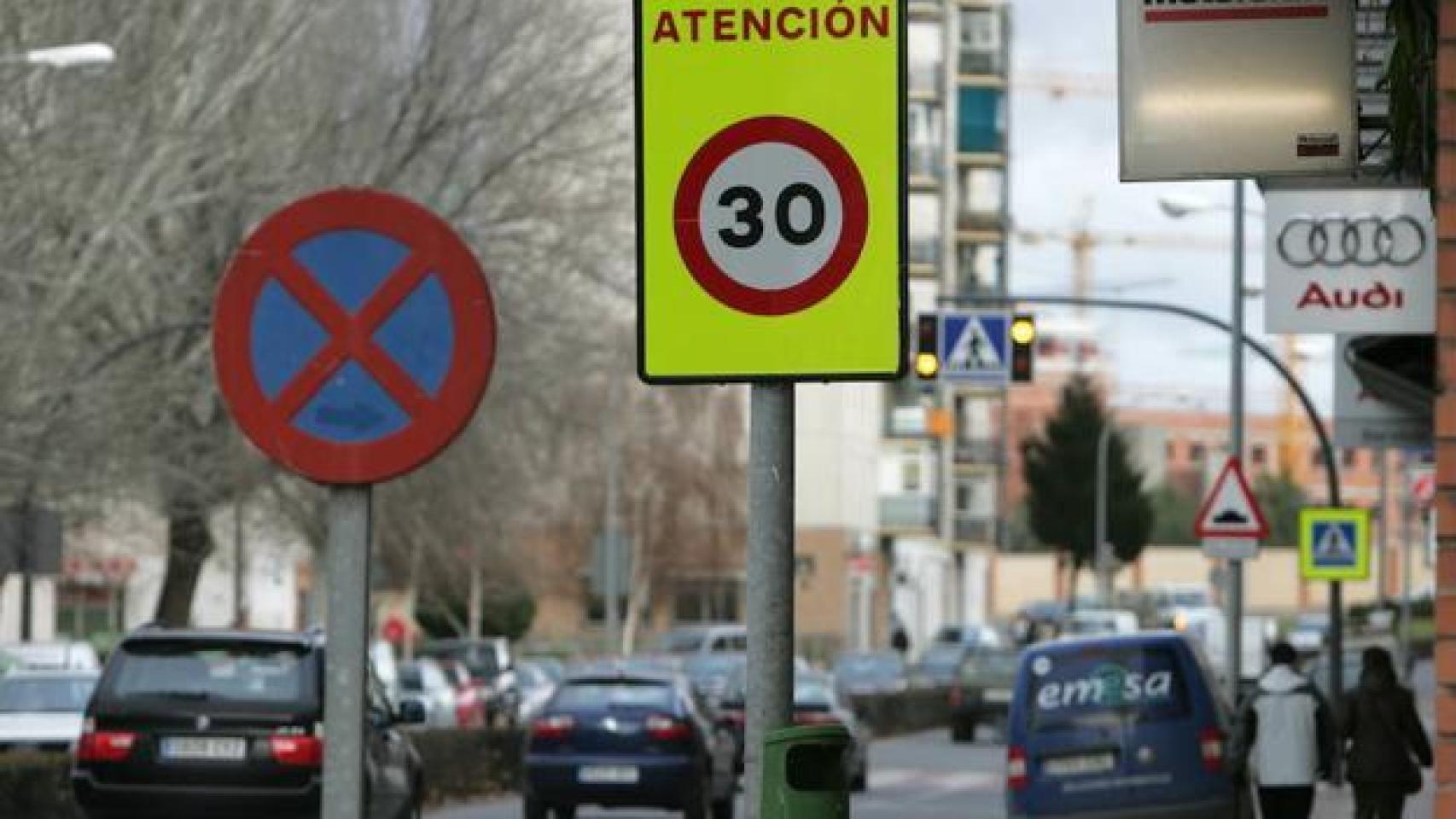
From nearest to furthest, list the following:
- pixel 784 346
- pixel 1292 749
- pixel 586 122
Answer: pixel 784 346 → pixel 1292 749 → pixel 586 122

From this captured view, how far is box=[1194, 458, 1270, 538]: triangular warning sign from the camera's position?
37812 mm

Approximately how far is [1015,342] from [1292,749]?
63.9 feet

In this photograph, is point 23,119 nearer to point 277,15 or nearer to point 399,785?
point 277,15

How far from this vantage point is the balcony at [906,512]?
114 m

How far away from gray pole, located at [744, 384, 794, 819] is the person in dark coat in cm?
1579

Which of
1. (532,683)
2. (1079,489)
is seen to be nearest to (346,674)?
(532,683)

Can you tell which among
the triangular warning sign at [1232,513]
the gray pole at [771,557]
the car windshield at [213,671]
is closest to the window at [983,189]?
the triangular warning sign at [1232,513]

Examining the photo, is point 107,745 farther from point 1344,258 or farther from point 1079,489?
point 1079,489

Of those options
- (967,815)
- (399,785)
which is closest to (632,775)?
(967,815)

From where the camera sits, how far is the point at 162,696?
67.9 feet

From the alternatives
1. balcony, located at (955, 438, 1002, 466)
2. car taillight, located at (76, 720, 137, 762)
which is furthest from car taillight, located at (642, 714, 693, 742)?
balcony, located at (955, 438, 1002, 466)

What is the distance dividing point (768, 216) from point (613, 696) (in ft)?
87.7

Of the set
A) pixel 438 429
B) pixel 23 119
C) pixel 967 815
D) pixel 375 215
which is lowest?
pixel 967 815

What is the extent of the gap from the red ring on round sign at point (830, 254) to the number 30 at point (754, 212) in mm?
51
